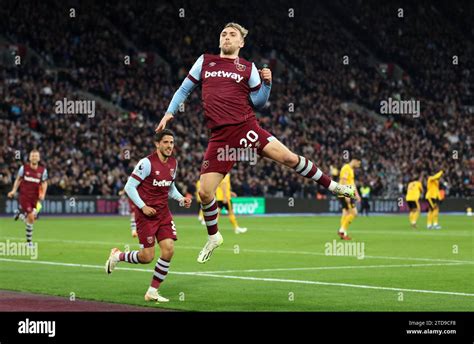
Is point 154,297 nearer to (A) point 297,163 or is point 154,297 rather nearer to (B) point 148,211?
(B) point 148,211

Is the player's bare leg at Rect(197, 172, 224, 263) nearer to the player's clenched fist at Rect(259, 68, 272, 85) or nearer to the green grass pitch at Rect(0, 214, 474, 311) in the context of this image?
the green grass pitch at Rect(0, 214, 474, 311)

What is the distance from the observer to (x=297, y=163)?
515 inches

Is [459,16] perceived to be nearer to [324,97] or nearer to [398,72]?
[398,72]

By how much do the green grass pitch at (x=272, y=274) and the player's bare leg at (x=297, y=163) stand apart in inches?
65.8

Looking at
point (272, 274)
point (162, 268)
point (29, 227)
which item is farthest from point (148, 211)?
point (29, 227)

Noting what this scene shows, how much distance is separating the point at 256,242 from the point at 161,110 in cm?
2758

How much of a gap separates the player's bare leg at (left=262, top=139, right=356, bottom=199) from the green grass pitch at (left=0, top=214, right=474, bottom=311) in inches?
65.8

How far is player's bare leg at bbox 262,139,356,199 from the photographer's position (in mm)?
12961

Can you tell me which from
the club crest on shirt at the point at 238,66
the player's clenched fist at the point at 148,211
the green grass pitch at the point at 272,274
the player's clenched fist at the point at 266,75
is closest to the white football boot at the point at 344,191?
the green grass pitch at the point at 272,274

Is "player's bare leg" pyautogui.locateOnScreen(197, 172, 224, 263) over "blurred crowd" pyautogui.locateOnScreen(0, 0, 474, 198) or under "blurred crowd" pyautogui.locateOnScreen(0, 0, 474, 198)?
under

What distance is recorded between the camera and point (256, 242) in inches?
1156

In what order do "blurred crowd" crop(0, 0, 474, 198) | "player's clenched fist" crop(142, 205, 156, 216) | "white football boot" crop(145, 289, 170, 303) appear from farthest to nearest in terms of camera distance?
"blurred crowd" crop(0, 0, 474, 198)
"player's clenched fist" crop(142, 205, 156, 216)
"white football boot" crop(145, 289, 170, 303)

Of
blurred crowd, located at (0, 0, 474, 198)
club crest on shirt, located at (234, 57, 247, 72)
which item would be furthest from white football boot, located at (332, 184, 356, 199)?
blurred crowd, located at (0, 0, 474, 198)


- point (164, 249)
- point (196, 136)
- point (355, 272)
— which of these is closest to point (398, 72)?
point (196, 136)
